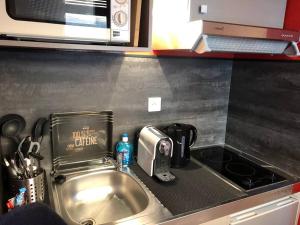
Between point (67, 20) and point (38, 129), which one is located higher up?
point (67, 20)

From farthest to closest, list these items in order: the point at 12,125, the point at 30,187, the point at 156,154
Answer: the point at 156,154, the point at 12,125, the point at 30,187

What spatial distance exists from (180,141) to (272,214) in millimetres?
572

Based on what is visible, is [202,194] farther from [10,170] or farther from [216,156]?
[10,170]

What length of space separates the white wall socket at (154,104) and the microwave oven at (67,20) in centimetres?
55

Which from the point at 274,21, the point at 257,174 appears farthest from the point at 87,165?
the point at 274,21

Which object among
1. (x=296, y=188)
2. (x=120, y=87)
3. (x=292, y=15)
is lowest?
(x=296, y=188)

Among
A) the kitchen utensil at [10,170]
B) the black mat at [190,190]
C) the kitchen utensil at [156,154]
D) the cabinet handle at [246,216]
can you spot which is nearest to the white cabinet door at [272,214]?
the cabinet handle at [246,216]

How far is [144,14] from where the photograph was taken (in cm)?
103

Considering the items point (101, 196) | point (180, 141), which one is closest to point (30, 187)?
point (101, 196)

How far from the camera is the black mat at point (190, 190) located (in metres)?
1.04

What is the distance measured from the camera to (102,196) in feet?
4.28

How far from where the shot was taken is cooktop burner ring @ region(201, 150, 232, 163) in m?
1.53

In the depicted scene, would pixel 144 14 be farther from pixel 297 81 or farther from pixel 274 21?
pixel 297 81

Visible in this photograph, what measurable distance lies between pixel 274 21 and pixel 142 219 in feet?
3.53
